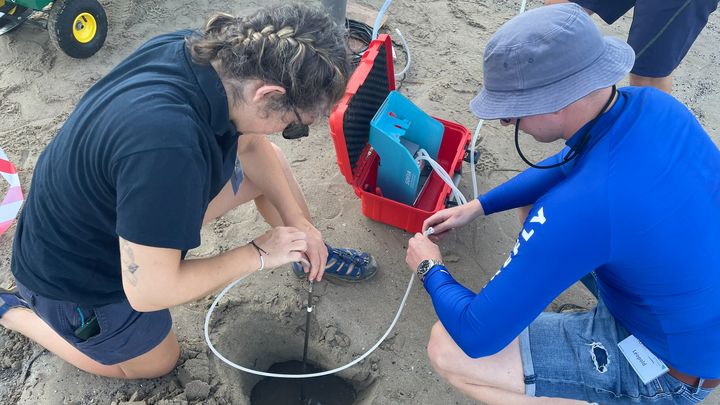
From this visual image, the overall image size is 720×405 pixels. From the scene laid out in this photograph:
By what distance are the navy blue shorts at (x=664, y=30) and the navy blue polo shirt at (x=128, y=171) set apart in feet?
7.97

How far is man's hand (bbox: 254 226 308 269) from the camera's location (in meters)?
1.94

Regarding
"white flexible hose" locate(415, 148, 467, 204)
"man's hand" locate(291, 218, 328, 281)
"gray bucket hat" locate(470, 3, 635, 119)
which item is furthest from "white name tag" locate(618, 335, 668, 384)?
"man's hand" locate(291, 218, 328, 281)

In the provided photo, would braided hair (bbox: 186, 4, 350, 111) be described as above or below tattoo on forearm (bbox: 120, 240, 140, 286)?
above

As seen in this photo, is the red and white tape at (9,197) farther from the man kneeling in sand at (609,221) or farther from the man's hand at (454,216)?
the man kneeling in sand at (609,221)

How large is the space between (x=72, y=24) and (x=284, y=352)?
107 inches

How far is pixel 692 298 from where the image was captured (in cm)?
165

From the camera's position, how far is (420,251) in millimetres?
2201

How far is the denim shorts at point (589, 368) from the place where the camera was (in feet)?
6.15

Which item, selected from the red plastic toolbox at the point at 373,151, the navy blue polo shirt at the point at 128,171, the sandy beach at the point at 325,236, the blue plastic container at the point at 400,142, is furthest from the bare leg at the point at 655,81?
the navy blue polo shirt at the point at 128,171

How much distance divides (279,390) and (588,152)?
1.85 meters

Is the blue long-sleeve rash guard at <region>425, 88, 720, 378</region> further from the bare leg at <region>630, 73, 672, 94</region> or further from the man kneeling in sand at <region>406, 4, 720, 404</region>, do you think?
the bare leg at <region>630, 73, 672, 94</region>

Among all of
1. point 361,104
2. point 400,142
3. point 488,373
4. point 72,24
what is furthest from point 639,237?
point 72,24

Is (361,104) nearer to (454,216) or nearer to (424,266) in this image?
(454,216)

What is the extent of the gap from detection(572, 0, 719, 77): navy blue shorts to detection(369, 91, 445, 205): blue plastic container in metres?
1.23
